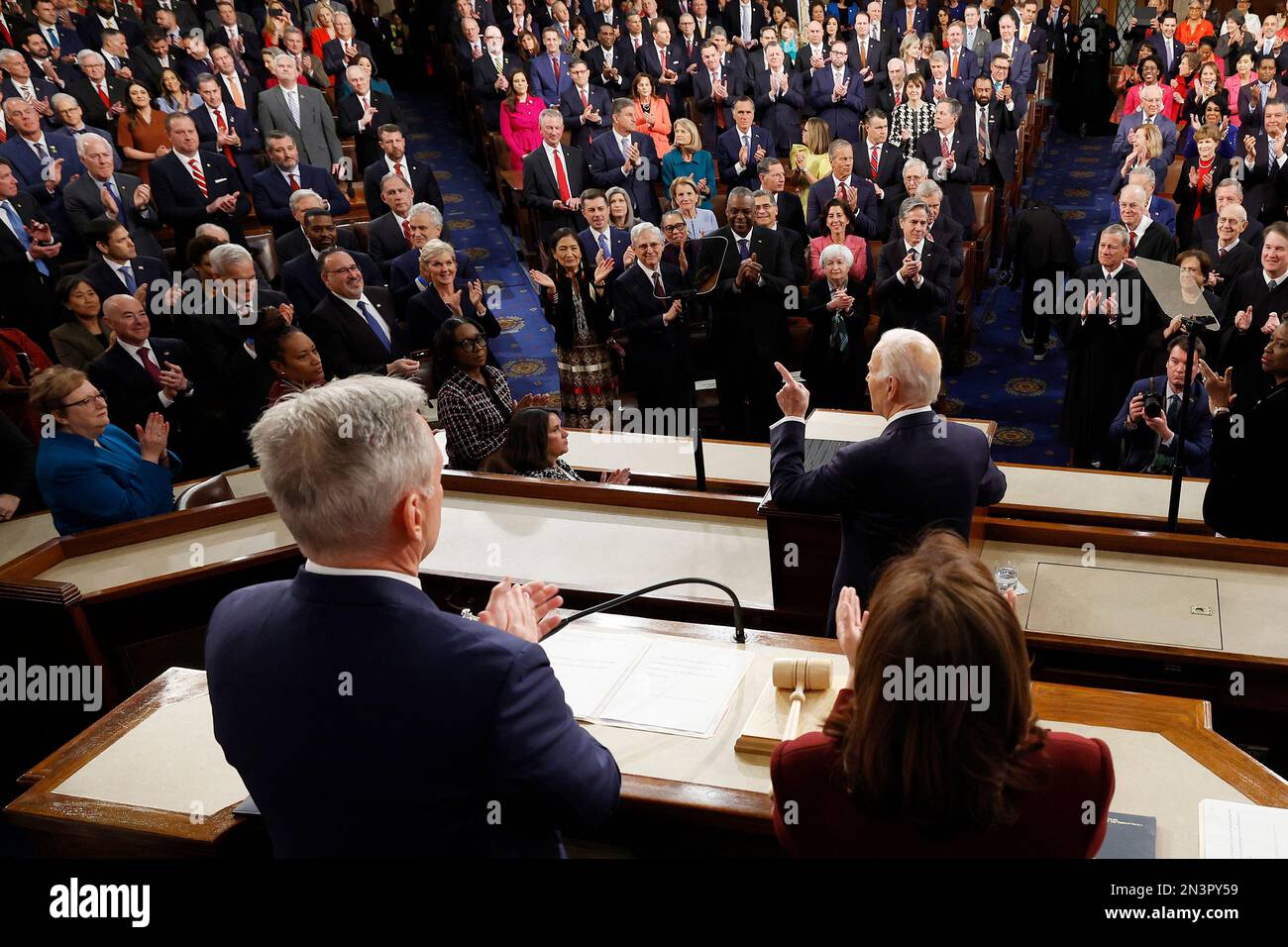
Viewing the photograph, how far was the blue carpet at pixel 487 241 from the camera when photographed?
6.36 metres

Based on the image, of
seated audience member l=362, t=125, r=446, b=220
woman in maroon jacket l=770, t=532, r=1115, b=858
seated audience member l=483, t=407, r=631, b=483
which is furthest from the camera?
seated audience member l=362, t=125, r=446, b=220

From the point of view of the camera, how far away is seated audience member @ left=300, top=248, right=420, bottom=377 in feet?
15.3

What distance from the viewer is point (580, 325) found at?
200 inches

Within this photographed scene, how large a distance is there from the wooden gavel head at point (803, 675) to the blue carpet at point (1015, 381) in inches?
139

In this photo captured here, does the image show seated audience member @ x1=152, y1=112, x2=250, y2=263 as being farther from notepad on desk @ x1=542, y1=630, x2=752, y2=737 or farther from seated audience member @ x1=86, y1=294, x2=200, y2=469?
notepad on desk @ x1=542, y1=630, x2=752, y2=737

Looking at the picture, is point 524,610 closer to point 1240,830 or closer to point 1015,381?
point 1240,830

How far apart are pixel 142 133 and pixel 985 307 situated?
5.52 m

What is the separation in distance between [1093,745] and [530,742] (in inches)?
26.5

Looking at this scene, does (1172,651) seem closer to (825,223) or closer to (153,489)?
(153,489)

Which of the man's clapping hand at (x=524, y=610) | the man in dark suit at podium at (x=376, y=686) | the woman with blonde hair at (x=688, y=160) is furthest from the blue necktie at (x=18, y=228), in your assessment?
the man in dark suit at podium at (x=376, y=686)

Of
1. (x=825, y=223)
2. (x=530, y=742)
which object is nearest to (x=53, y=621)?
(x=530, y=742)

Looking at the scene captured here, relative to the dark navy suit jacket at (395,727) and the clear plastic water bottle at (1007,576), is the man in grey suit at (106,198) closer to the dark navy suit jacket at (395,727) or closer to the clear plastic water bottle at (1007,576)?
the clear plastic water bottle at (1007,576)

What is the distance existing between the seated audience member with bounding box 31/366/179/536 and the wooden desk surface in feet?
4.79

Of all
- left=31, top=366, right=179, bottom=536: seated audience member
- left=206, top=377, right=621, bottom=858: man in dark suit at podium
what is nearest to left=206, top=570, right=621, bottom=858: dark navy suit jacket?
left=206, top=377, right=621, bottom=858: man in dark suit at podium
